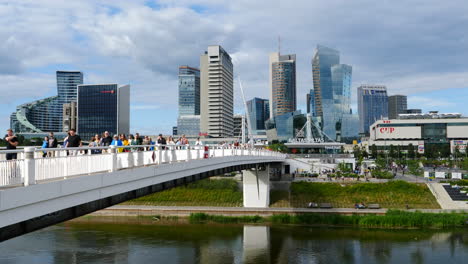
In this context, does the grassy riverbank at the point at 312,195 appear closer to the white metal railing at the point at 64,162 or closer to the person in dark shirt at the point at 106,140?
the white metal railing at the point at 64,162

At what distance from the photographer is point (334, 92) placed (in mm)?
175250

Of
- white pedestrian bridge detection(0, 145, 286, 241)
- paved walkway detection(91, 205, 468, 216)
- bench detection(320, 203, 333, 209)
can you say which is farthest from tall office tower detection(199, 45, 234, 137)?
white pedestrian bridge detection(0, 145, 286, 241)

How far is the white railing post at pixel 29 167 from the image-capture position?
9.46 metres

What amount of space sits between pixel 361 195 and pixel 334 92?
414 feet

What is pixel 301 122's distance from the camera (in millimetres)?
171750

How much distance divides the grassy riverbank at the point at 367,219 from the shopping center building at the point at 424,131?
3135 inches

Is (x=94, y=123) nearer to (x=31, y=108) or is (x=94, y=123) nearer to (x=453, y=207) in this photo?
(x=31, y=108)

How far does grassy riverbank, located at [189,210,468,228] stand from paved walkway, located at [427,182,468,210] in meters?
4.05

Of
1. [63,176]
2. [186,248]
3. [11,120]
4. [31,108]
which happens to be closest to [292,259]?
[186,248]

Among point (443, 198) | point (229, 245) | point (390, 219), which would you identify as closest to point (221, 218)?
point (229, 245)

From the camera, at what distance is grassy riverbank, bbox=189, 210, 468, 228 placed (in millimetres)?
43562

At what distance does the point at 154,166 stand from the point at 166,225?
98.6 ft

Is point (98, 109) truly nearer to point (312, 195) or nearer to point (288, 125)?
point (288, 125)

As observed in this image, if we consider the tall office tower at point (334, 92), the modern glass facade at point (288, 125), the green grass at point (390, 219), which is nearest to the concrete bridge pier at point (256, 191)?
the green grass at point (390, 219)
